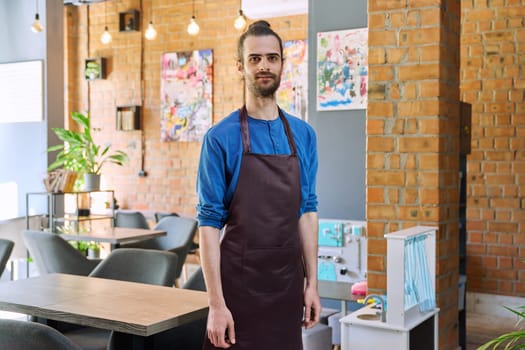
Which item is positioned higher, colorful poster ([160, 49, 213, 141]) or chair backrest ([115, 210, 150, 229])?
colorful poster ([160, 49, 213, 141])

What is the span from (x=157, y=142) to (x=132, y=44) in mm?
1236

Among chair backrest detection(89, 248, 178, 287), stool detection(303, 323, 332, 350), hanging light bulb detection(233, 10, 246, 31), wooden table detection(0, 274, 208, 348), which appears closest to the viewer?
wooden table detection(0, 274, 208, 348)

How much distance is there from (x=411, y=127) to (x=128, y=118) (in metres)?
5.20

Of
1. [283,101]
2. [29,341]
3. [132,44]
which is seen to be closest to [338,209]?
[283,101]

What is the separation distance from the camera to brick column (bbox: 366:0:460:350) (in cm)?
334

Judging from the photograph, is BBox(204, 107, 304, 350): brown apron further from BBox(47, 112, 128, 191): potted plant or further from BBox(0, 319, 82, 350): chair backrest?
BBox(47, 112, 128, 191): potted plant

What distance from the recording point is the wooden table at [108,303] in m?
2.35

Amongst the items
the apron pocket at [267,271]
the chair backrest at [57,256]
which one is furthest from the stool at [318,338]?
the chair backrest at [57,256]

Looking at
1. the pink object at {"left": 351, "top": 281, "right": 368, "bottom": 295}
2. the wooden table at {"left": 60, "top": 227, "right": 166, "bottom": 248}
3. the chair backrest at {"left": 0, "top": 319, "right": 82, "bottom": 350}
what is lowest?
the pink object at {"left": 351, "top": 281, "right": 368, "bottom": 295}

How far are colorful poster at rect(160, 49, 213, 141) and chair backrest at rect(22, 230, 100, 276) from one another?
9.69ft

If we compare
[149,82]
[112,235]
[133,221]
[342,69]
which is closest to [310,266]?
[342,69]

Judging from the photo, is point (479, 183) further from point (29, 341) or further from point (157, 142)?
point (29, 341)

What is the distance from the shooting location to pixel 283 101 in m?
6.93

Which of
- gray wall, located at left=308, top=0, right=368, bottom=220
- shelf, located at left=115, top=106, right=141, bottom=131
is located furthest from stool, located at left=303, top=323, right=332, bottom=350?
shelf, located at left=115, top=106, right=141, bottom=131
